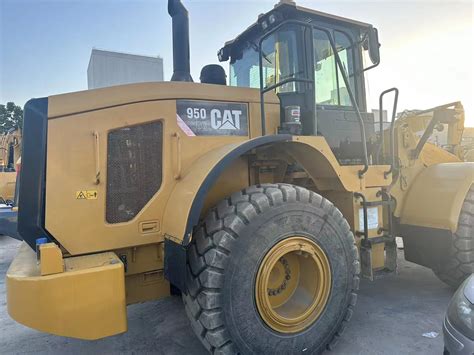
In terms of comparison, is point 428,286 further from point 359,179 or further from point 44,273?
point 44,273

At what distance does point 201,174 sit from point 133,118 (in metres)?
0.70

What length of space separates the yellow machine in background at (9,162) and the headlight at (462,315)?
9.61 metres

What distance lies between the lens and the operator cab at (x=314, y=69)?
3391 mm

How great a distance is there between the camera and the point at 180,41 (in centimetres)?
324

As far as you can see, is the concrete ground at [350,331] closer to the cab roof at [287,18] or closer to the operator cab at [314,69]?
the operator cab at [314,69]

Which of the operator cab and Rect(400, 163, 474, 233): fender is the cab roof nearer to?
the operator cab

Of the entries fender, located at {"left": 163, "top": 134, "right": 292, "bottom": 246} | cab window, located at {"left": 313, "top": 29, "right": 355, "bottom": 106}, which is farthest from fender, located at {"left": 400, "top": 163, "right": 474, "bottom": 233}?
fender, located at {"left": 163, "top": 134, "right": 292, "bottom": 246}

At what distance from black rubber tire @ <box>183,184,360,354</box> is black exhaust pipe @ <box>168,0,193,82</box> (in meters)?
1.34

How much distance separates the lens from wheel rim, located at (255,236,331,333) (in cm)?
252

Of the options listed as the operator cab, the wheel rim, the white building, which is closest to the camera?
the wheel rim

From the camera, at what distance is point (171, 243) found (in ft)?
8.30

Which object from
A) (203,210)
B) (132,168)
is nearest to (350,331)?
(203,210)

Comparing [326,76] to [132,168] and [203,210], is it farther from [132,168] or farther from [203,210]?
[132,168]

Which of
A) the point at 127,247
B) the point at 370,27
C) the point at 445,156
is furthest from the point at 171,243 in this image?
the point at 445,156
